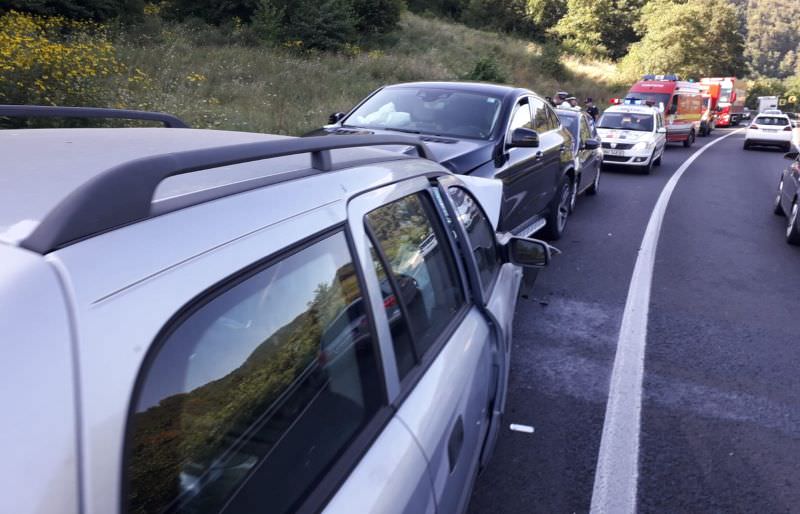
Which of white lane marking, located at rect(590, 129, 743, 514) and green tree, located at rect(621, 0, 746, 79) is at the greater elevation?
green tree, located at rect(621, 0, 746, 79)

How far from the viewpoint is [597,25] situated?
192 ft

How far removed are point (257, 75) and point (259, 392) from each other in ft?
61.6

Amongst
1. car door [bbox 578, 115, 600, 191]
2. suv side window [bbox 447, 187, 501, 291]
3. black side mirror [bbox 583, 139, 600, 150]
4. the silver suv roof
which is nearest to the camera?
the silver suv roof

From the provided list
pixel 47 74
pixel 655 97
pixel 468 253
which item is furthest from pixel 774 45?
pixel 468 253

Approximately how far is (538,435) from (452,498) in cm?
203

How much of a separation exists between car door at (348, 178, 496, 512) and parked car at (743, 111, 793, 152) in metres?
27.4

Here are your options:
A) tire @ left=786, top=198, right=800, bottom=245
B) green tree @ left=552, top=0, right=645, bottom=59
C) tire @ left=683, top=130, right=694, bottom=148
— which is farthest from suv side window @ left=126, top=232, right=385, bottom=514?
green tree @ left=552, top=0, right=645, bottom=59

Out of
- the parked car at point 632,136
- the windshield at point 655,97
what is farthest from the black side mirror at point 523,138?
the windshield at point 655,97

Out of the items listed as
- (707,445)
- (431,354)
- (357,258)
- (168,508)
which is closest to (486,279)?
(431,354)

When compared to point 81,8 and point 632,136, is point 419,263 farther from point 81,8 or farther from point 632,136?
point 81,8

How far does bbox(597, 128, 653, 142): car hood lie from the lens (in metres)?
16.2

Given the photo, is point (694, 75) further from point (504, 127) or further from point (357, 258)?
point (357, 258)

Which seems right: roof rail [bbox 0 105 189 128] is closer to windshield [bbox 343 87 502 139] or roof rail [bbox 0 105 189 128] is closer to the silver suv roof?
the silver suv roof

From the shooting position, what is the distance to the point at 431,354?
2.28m
